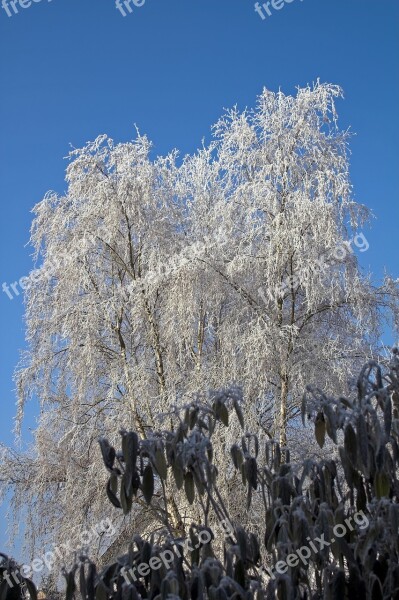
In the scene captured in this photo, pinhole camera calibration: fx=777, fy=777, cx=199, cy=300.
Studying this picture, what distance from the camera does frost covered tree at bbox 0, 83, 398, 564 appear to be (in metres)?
9.74

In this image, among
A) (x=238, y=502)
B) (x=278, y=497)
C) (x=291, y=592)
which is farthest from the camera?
(x=238, y=502)

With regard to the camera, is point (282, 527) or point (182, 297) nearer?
point (282, 527)

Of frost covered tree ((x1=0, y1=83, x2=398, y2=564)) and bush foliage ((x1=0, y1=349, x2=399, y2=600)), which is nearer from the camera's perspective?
bush foliage ((x1=0, y1=349, x2=399, y2=600))

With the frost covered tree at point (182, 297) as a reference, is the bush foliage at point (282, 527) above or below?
below

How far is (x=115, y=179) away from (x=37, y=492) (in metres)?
4.53

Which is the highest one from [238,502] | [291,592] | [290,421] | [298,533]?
[290,421]

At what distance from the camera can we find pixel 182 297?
992cm

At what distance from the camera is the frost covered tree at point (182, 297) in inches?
384

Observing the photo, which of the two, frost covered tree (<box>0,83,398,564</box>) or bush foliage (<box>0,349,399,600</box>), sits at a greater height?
frost covered tree (<box>0,83,398,564</box>)

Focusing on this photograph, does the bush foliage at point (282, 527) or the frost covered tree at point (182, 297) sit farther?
the frost covered tree at point (182, 297)

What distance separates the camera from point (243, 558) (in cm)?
304

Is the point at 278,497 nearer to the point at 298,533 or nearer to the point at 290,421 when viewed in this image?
the point at 298,533

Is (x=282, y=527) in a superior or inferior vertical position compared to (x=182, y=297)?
inferior

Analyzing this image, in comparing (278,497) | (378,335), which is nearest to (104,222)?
(378,335)
